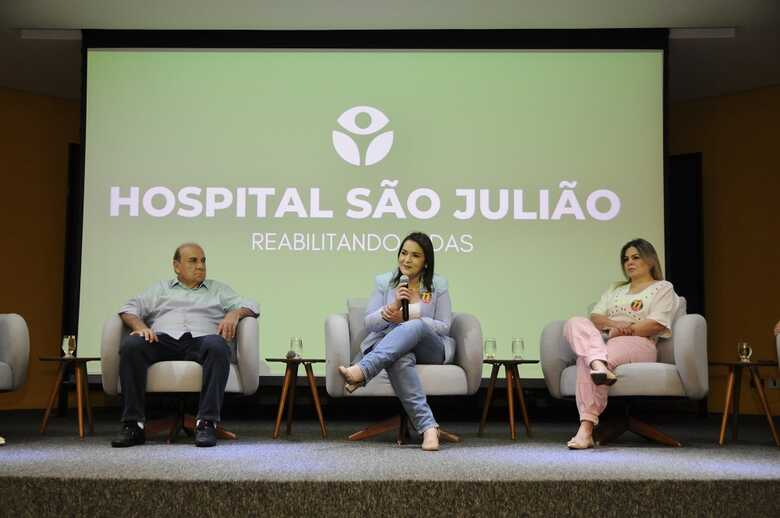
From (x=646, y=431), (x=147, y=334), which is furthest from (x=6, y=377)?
(x=646, y=431)

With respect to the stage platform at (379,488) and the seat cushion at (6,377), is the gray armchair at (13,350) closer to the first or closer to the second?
the seat cushion at (6,377)

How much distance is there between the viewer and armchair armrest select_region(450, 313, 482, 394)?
4.24 m

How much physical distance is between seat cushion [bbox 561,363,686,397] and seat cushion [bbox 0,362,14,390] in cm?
275

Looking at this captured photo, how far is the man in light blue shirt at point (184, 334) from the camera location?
13.2ft

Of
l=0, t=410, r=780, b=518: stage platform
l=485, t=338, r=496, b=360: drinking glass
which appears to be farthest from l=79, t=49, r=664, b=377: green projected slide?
l=0, t=410, r=780, b=518: stage platform

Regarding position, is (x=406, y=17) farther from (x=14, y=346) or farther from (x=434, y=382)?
(x=14, y=346)

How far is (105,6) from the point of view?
5.88 metres

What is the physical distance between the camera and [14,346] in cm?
425

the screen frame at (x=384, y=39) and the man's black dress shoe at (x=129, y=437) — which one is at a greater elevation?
the screen frame at (x=384, y=39)

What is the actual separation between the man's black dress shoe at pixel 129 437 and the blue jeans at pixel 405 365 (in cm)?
102

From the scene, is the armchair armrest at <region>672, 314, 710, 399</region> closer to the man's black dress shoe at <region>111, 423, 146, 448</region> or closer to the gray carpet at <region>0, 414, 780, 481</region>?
the gray carpet at <region>0, 414, 780, 481</region>

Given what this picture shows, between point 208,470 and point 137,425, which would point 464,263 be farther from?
point 208,470

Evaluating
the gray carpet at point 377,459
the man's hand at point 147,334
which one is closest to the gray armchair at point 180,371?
the man's hand at point 147,334

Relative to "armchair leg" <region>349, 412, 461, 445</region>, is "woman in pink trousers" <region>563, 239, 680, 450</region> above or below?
above
